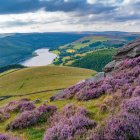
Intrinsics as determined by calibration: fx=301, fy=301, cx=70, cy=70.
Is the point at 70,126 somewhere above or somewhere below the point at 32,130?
above

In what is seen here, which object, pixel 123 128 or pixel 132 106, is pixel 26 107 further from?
pixel 123 128

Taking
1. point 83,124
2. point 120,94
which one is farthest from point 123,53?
point 83,124

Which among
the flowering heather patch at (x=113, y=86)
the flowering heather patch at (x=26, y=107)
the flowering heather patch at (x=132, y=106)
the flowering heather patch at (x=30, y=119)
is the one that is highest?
the flowering heather patch at (x=132, y=106)

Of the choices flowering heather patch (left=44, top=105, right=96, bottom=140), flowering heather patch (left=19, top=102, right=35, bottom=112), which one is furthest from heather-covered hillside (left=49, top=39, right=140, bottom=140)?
flowering heather patch (left=19, top=102, right=35, bottom=112)

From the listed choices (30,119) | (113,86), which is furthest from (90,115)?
(113,86)

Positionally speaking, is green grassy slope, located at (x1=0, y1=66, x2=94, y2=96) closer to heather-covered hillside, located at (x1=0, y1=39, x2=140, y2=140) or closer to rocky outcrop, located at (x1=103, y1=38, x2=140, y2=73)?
rocky outcrop, located at (x1=103, y1=38, x2=140, y2=73)

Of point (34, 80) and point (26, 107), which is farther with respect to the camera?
point (34, 80)

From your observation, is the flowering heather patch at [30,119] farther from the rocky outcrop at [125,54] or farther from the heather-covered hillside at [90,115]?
the rocky outcrop at [125,54]

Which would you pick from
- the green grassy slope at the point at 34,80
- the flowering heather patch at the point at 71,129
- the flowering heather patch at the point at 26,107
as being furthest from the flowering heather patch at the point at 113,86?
the green grassy slope at the point at 34,80

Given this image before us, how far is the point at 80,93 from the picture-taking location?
31844 mm

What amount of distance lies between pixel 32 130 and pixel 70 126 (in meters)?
4.64

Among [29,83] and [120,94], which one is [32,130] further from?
[29,83]

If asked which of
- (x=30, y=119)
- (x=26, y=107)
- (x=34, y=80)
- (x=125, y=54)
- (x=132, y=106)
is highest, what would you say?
(x=125, y=54)

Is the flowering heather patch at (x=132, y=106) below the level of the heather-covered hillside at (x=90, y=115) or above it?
above
